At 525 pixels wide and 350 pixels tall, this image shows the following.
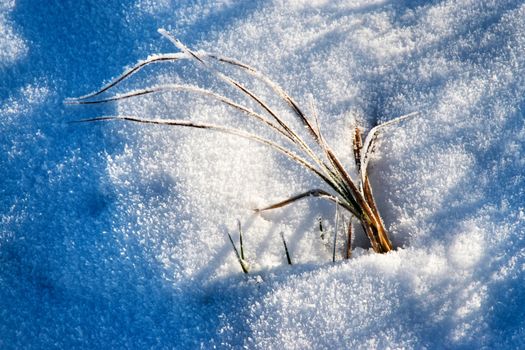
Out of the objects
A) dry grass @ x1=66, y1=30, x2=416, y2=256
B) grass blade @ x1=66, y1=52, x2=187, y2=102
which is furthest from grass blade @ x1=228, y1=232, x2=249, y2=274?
grass blade @ x1=66, y1=52, x2=187, y2=102

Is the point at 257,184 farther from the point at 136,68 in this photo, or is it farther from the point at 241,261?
the point at 136,68

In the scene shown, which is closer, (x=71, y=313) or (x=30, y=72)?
(x=71, y=313)

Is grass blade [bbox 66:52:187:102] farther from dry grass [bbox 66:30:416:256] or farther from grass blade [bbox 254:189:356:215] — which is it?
grass blade [bbox 254:189:356:215]

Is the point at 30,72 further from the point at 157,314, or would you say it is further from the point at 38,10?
the point at 157,314

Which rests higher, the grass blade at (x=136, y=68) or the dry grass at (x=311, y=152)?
the grass blade at (x=136, y=68)

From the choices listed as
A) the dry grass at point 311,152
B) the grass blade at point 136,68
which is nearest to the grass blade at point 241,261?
the dry grass at point 311,152

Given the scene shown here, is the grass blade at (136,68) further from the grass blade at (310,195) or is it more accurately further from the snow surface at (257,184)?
the grass blade at (310,195)

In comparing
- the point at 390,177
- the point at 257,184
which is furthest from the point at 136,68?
the point at 390,177

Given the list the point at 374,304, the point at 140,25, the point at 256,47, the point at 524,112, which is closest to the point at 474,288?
the point at 374,304
